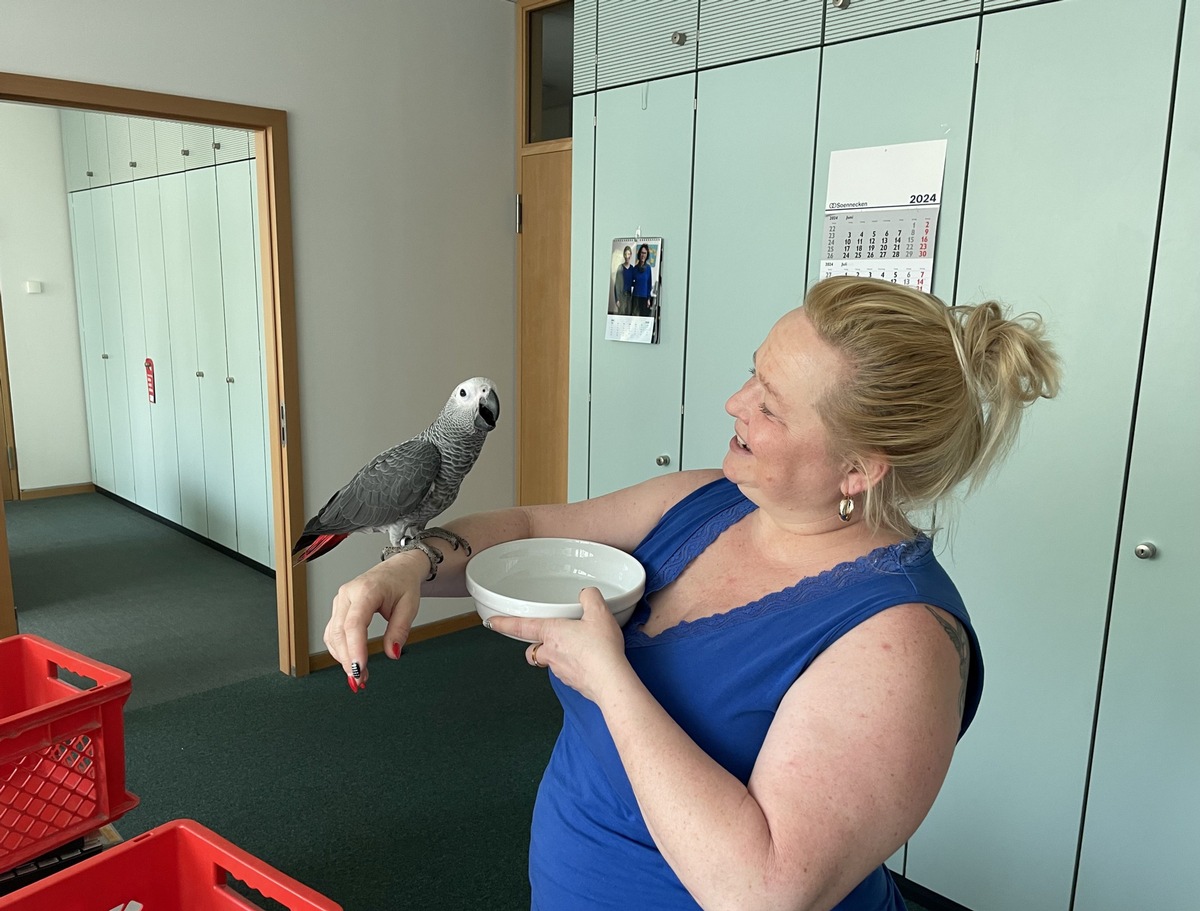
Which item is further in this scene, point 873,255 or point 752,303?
point 752,303

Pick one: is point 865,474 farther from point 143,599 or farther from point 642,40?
point 143,599

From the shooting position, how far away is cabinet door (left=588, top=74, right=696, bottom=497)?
270 centimetres

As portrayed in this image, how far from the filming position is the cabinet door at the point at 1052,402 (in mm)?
1784

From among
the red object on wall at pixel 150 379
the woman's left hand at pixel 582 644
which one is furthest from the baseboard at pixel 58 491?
the woman's left hand at pixel 582 644

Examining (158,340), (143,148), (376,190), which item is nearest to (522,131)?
(376,190)

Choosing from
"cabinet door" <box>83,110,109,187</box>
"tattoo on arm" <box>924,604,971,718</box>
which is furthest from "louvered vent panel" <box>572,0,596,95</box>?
"cabinet door" <box>83,110,109,187</box>

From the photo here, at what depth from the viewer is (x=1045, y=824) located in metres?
2.03

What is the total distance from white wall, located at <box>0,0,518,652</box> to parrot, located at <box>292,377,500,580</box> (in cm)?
225

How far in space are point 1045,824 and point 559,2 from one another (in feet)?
11.2

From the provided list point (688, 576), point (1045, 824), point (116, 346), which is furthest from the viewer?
point (116, 346)

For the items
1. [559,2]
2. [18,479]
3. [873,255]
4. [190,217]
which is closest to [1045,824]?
[873,255]

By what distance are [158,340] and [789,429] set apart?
499cm

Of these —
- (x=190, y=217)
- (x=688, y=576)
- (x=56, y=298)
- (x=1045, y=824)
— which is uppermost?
(x=190, y=217)

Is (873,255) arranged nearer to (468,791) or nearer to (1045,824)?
(1045,824)
